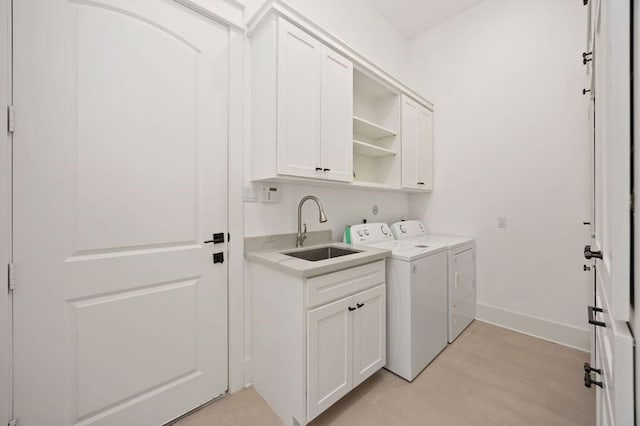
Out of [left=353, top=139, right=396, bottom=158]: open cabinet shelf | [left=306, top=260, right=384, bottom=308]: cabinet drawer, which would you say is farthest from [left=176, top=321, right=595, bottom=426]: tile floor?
[left=353, top=139, right=396, bottom=158]: open cabinet shelf

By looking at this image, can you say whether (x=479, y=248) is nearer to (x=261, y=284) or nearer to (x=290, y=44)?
(x=261, y=284)

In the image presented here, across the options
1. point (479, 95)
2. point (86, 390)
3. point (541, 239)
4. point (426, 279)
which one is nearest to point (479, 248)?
point (541, 239)

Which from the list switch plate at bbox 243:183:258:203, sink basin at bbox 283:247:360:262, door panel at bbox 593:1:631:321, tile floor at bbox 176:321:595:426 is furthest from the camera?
sink basin at bbox 283:247:360:262

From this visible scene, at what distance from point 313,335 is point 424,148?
7.82 feet

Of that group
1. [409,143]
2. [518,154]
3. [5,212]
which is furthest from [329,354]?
[518,154]

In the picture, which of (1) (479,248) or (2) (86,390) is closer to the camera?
(2) (86,390)

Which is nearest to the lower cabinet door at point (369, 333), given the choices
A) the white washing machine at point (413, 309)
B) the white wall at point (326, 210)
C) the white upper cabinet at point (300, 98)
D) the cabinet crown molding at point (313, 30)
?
the white washing machine at point (413, 309)

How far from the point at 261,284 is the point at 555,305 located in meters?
2.57

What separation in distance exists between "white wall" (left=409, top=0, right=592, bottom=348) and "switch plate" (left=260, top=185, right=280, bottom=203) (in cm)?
202

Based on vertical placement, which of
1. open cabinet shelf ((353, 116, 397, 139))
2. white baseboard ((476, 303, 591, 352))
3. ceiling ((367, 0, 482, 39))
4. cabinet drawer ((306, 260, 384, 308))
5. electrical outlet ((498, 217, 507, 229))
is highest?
ceiling ((367, 0, 482, 39))

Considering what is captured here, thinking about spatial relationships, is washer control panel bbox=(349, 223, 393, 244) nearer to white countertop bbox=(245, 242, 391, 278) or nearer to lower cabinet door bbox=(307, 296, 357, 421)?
white countertop bbox=(245, 242, 391, 278)

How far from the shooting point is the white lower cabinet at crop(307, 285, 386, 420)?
Answer: 1328 mm

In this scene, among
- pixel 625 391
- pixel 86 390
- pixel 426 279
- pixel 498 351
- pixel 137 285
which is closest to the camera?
pixel 625 391

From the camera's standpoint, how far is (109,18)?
125 cm
